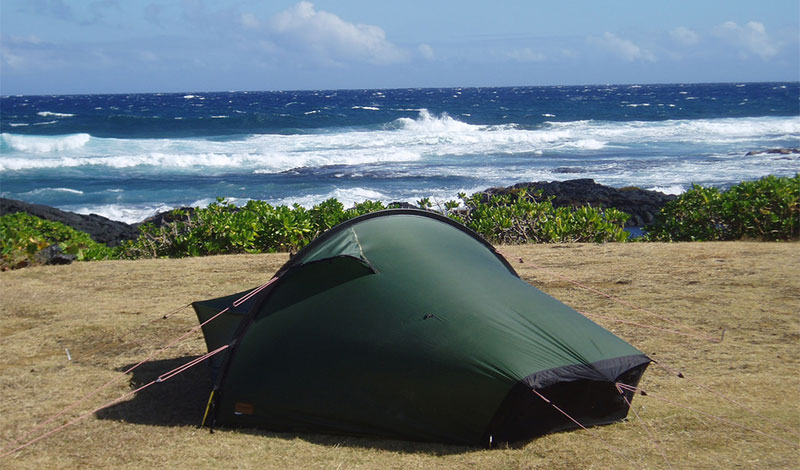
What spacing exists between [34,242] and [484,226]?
5.96 meters

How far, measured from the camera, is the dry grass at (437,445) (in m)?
4.13

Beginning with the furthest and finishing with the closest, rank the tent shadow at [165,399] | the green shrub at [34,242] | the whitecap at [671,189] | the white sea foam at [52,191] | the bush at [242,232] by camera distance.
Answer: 1. the white sea foam at [52,191]
2. the whitecap at [671,189]
3. the bush at [242,232]
4. the green shrub at [34,242]
5. the tent shadow at [165,399]

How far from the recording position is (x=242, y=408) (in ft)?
15.0

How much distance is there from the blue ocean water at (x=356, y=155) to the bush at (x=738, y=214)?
439 inches

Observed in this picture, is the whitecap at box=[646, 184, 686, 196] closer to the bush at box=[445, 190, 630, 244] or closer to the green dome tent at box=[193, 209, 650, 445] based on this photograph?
the bush at box=[445, 190, 630, 244]

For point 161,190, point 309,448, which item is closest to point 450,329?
point 309,448

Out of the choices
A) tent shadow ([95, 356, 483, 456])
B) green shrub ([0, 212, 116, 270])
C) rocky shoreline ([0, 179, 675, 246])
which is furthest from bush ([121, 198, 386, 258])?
rocky shoreline ([0, 179, 675, 246])

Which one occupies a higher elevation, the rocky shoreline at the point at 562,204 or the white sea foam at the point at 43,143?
the white sea foam at the point at 43,143

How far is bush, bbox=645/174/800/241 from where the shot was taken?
9586 mm

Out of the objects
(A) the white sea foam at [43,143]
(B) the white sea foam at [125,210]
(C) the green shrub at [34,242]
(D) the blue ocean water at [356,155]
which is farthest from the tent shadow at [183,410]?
(A) the white sea foam at [43,143]

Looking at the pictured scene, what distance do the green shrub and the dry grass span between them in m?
0.41

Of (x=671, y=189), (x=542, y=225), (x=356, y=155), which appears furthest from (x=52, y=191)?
(x=671, y=189)

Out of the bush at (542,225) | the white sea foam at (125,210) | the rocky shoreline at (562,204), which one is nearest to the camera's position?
the bush at (542,225)

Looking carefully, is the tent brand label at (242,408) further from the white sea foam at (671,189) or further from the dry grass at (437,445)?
the white sea foam at (671,189)
